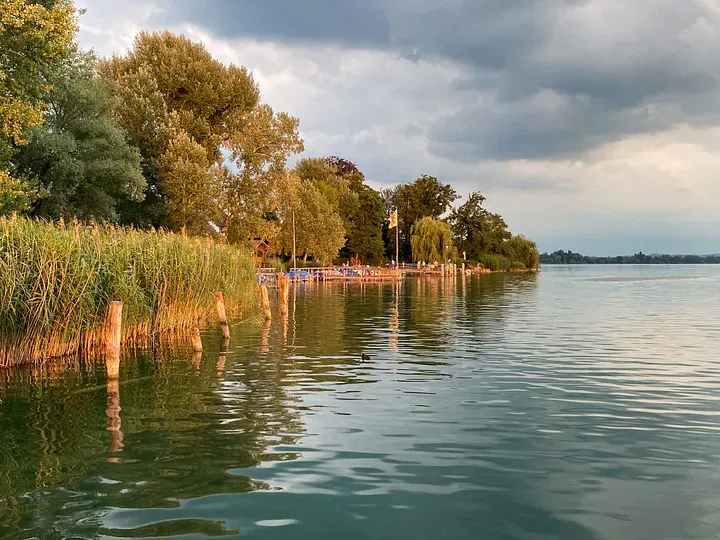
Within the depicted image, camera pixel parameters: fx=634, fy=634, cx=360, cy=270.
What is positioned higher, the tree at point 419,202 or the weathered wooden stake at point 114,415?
the tree at point 419,202

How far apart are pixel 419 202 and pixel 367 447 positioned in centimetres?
10778

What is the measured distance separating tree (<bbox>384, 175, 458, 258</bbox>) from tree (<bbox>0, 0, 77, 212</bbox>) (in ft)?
304

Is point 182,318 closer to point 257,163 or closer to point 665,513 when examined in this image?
point 665,513

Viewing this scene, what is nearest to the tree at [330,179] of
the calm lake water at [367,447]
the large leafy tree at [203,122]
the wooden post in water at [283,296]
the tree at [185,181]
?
the large leafy tree at [203,122]

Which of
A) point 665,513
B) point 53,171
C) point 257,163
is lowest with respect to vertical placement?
point 665,513

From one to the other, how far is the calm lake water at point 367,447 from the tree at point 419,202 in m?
97.3

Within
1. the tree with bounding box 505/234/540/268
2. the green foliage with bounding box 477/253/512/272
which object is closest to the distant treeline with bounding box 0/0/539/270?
the green foliage with bounding box 477/253/512/272

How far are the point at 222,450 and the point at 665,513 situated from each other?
5.72 m

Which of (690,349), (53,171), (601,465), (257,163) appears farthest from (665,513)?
(257,163)

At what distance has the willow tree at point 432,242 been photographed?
97.4 meters

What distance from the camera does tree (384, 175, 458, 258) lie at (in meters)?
115

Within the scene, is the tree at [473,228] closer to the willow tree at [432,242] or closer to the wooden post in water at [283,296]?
the willow tree at [432,242]

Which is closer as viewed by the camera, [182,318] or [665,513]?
[665,513]

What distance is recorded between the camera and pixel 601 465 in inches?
332
